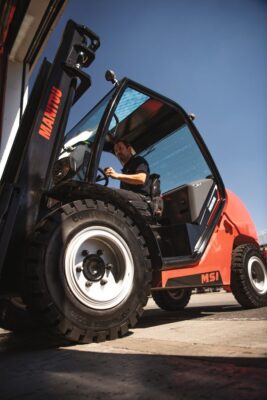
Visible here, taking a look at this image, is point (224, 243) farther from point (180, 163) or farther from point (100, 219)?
point (100, 219)

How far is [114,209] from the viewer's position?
7.66 feet

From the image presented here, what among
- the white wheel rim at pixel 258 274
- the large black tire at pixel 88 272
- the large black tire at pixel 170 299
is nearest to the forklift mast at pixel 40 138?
the large black tire at pixel 88 272

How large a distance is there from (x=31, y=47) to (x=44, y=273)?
16.3ft

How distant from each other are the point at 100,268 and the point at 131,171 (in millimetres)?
1326

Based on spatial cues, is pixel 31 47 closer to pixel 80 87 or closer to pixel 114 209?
pixel 80 87

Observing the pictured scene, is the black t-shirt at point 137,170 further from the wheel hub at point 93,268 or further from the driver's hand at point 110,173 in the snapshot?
the wheel hub at point 93,268

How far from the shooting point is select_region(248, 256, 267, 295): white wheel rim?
3785mm

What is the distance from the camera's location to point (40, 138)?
2.26 metres

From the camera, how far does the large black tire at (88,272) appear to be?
1.81 meters

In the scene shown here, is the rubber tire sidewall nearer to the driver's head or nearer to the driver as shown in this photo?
the driver

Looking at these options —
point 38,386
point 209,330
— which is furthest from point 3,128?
point 38,386

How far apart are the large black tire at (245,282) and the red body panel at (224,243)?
0.38ft

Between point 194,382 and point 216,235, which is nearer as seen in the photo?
point 194,382

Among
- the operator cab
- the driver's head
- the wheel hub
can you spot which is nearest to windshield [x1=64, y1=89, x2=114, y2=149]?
the operator cab
